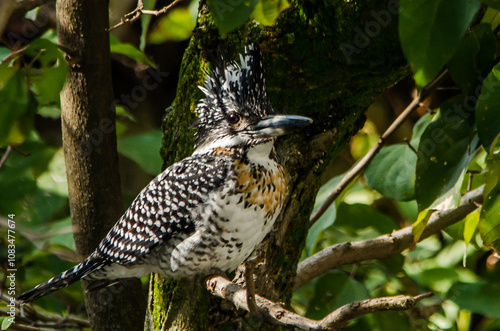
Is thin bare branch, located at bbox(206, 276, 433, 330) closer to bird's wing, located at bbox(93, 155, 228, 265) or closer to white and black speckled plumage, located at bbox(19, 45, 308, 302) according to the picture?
white and black speckled plumage, located at bbox(19, 45, 308, 302)

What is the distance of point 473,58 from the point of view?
1.58 m

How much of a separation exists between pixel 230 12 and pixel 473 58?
0.97 m

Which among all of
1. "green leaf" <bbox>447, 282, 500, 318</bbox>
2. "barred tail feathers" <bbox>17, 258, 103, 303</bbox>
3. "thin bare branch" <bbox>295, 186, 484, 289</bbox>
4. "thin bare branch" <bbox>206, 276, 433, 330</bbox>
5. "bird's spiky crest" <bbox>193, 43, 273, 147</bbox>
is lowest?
"green leaf" <bbox>447, 282, 500, 318</bbox>

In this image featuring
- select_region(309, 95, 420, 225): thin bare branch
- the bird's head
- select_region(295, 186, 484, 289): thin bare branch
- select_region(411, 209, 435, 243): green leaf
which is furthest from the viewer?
select_region(309, 95, 420, 225): thin bare branch

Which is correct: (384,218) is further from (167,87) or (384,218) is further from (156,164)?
(167,87)

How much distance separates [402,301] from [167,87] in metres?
3.22

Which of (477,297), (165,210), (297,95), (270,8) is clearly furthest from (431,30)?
(477,297)

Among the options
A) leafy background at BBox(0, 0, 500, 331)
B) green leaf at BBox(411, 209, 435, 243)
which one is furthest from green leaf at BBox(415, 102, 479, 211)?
green leaf at BBox(411, 209, 435, 243)

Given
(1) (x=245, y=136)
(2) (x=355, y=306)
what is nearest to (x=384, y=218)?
(1) (x=245, y=136)

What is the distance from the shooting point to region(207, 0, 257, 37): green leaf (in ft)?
2.81

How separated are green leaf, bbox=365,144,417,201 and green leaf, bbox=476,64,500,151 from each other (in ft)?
2.63

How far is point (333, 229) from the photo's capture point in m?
2.65

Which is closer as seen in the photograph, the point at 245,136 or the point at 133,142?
the point at 245,136

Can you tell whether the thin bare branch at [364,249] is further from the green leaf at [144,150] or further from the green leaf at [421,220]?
the green leaf at [144,150]
